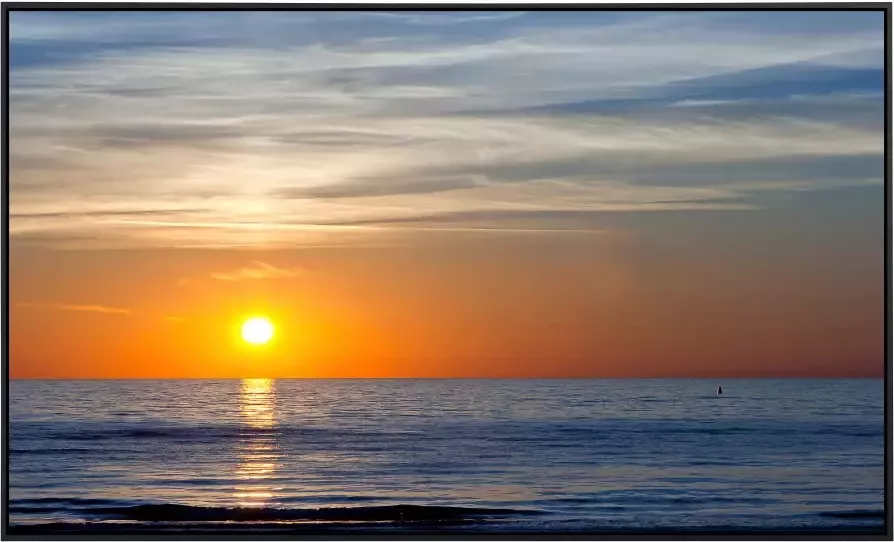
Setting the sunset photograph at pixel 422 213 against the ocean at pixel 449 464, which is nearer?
the sunset photograph at pixel 422 213

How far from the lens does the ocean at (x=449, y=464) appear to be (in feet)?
47.1

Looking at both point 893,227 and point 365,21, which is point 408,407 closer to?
point 365,21

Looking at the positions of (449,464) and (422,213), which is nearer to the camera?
(422,213)

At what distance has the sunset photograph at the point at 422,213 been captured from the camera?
10.7 meters

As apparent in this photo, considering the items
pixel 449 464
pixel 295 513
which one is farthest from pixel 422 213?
pixel 449 464

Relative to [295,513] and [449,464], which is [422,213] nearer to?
[295,513]

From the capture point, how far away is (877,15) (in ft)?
34.0

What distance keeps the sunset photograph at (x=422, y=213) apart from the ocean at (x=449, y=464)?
13 centimetres

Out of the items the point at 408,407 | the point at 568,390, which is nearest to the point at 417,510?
the point at 408,407

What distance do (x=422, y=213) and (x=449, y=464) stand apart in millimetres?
8090

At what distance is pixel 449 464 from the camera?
21828 millimetres

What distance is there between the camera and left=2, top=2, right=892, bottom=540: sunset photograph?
35.0 ft

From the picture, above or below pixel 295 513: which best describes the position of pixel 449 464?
above

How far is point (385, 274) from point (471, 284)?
158 centimetres
